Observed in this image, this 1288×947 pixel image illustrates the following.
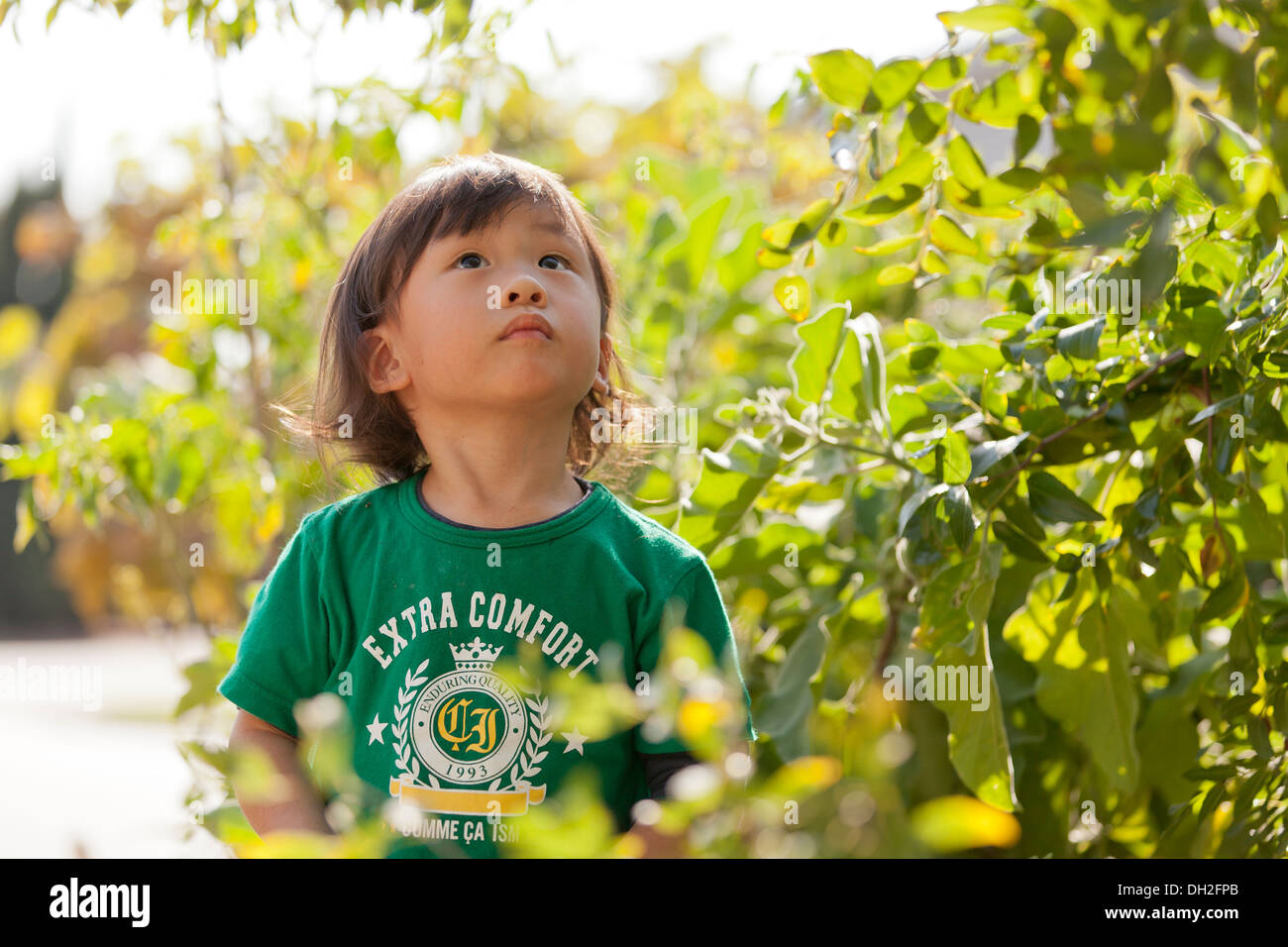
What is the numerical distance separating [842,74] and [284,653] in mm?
814

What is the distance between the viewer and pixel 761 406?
59.0 inches

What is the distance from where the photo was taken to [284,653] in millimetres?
1176

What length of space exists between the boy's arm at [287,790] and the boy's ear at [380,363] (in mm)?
375

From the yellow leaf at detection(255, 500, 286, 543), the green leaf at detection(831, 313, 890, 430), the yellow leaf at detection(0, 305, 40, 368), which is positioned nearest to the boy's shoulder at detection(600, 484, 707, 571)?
the green leaf at detection(831, 313, 890, 430)

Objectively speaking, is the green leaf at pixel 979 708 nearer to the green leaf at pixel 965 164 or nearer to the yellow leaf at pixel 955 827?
the green leaf at pixel 965 164

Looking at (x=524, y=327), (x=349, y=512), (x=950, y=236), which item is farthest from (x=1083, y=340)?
(x=349, y=512)

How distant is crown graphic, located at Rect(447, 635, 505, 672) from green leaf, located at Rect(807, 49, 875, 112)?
2.16ft

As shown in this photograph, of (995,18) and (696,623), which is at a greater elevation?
(995,18)

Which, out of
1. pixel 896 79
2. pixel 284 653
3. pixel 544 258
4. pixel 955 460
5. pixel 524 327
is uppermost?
pixel 896 79

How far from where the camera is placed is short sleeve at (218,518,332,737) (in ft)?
3.82

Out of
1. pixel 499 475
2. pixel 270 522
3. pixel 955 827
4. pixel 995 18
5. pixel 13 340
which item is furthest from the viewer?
pixel 13 340

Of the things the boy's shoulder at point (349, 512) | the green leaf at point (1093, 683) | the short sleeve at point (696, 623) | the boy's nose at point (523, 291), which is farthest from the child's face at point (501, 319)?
the green leaf at point (1093, 683)

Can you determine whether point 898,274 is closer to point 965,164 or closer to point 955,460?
point 965,164
